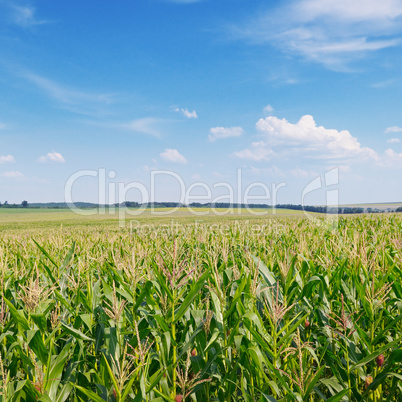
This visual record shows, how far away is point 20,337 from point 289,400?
2.10 metres

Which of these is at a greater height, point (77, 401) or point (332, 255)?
point (332, 255)

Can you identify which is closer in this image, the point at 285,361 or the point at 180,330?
the point at 285,361

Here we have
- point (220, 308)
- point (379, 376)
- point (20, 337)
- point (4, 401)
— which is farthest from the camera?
point (220, 308)

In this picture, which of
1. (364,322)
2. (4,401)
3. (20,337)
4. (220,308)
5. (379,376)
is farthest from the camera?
(364,322)

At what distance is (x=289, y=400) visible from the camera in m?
2.12

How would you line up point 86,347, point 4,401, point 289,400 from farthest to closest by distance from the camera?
point 86,347
point 289,400
point 4,401

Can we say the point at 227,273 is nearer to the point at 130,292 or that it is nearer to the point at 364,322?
the point at 130,292

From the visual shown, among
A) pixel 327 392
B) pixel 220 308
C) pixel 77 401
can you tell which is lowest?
pixel 327 392

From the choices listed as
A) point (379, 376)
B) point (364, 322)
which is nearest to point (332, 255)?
point (364, 322)

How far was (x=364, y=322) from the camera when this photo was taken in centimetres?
339

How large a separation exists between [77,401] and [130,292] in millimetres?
1000

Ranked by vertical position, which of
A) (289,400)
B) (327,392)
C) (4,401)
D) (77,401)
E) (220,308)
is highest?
(220,308)

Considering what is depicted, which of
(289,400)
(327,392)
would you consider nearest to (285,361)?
(289,400)

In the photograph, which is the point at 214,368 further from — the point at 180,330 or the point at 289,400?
the point at 180,330
